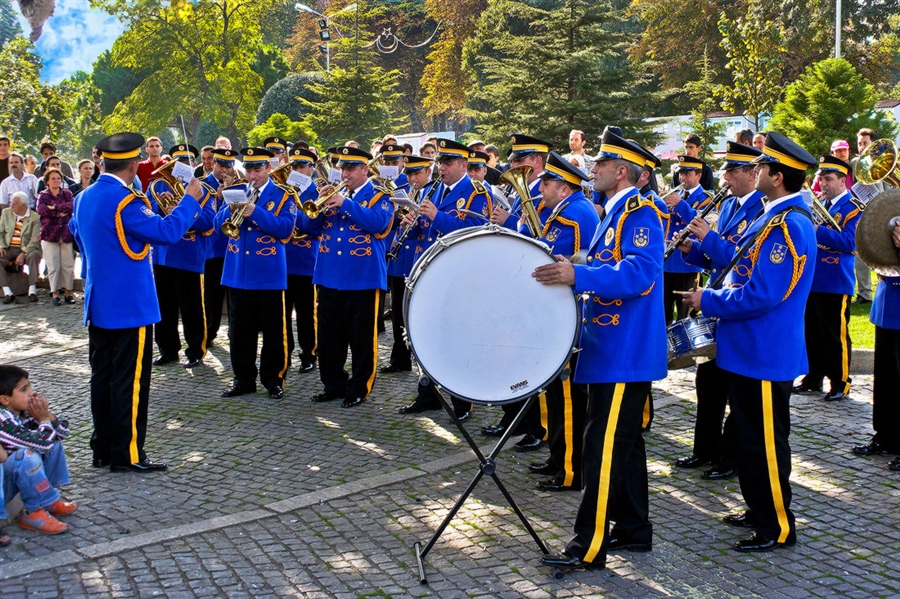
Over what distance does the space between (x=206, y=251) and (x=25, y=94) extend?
24.0 meters

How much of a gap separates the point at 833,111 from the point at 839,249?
43.8ft

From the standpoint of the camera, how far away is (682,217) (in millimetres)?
10250

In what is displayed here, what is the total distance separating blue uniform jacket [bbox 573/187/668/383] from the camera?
5102mm

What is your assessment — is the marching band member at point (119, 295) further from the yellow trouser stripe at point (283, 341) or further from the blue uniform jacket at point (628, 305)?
the blue uniform jacket at point (628, 305)

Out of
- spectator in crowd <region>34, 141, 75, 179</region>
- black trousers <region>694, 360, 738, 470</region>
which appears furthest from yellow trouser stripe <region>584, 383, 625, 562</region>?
spectator in crowd <region>34, 141, 75, 179</region>

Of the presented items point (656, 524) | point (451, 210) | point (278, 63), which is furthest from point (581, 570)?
point (278, 63)

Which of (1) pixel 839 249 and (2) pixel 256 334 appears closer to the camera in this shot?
(1) pixel 839 249

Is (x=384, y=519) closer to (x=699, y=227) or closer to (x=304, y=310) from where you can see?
(x=699, y=227)

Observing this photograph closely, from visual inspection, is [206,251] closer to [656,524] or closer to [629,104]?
[656,524]

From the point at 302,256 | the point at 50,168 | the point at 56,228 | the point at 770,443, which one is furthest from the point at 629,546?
the point at 50,168

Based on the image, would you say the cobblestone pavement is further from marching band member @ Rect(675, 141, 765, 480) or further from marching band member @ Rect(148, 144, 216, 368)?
marching band member @ Rect(148, 144, 216, 368)

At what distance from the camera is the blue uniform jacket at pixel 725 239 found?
6.34 meters

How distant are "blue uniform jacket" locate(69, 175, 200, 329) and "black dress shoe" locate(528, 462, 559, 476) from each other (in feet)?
9.92

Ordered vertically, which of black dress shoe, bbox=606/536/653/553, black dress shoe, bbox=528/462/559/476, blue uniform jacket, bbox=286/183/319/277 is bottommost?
black dress shoe, bbox=606/536/653/553
